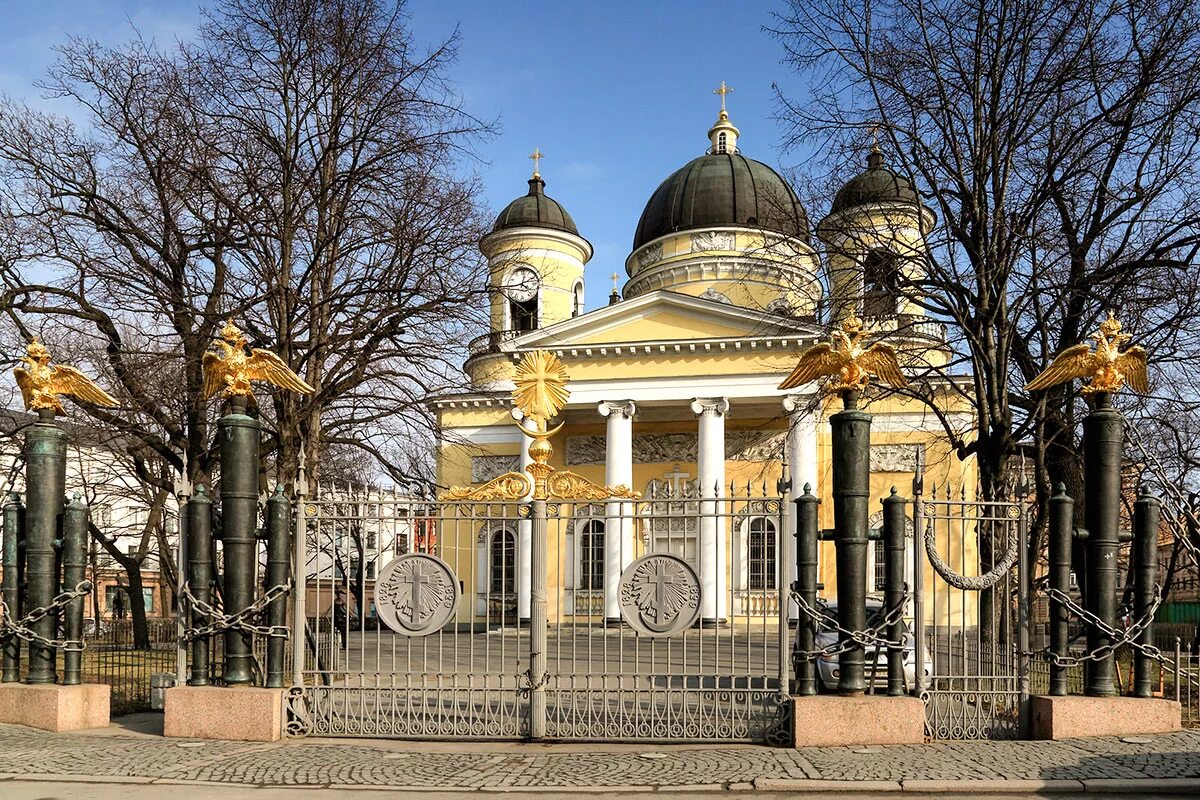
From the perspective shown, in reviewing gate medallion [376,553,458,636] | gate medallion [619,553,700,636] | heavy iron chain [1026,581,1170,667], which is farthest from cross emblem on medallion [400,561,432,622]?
heavy iron chain [1026,581,1170,667]

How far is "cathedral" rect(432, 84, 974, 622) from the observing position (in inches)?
914

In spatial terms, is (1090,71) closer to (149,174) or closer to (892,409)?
(149,174)

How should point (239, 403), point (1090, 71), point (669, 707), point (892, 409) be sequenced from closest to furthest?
point (669, 707) < point (239, 403) < point (1090, 71) < point (892, 409)

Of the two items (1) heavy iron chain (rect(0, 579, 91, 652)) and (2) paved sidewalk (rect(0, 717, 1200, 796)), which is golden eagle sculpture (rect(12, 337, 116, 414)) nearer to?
(1) heavy iron chain (rect(0, 579, 91, 652))

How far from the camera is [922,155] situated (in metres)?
15.1

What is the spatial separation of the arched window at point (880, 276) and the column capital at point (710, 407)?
1535 centimetres

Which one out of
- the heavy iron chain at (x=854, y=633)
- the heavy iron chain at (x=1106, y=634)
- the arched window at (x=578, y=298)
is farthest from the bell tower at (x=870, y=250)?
the arched window at (x=578, y=298)

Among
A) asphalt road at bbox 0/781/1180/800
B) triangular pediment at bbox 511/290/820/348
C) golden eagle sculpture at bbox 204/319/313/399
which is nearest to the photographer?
asphalt road at bbox 0/781/1180/800

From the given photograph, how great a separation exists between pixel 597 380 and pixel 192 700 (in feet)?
75.6

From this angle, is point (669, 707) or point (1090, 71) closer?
point (669, 707)

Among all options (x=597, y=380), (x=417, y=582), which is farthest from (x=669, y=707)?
(x=597, y=380)

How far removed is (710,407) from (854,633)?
879 inches

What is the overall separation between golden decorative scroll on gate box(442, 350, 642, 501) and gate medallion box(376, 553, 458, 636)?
28.3 inches

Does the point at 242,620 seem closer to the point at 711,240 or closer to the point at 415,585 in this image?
the point at 415,585
